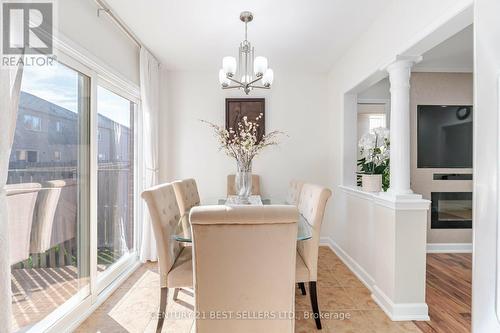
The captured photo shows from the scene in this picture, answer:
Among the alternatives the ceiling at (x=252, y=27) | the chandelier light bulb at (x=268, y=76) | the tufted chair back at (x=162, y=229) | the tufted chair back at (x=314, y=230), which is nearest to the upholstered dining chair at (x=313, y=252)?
the tufted chair back at (x=314, y=230)

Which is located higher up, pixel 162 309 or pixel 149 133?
pixel 149 133

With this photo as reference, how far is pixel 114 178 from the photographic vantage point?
3018 millimetres

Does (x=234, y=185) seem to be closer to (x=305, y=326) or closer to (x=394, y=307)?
(x=305, y=326)

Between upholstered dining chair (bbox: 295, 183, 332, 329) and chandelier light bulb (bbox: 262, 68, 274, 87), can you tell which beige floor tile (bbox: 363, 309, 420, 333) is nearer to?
upholstered dining chair (bbox: 295, 183, 332, 329)

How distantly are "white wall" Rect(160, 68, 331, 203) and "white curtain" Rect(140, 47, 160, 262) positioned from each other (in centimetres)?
42

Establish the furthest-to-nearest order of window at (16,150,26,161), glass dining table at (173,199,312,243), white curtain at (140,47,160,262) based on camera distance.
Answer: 1. white curtain at (140,47,160,262)
2. glass dining table at (173,199,312,243)
3. window at (16,150,26,161)

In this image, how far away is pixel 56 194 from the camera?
6.70 feet

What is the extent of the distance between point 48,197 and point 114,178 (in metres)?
1.07

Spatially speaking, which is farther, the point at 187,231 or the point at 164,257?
the point at 187,231

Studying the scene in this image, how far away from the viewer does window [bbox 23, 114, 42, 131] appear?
176 centimetres

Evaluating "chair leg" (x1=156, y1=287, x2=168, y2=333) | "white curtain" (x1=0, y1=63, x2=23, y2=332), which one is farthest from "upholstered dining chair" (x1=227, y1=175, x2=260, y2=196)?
"white curtain" (x1=0, y1=63, x2=23, y2=332)

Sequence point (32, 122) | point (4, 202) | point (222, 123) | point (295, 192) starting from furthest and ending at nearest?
point (222, 123)
point (295, 192)
point (32, 122)
point (4, 202)

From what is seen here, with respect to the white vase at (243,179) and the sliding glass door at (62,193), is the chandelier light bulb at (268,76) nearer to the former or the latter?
the white vase at (243,179)

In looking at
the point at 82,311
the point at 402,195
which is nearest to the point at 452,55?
the point at 402,195
